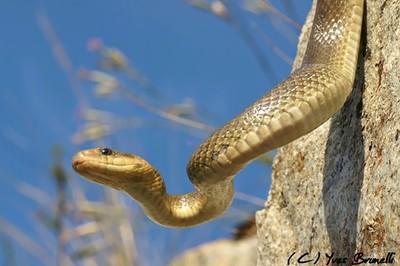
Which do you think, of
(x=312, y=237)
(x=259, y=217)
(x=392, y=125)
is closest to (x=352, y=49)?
(x=392, y=125)

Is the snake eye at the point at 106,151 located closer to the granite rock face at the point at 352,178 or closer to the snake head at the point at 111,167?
the snake head at the point at 111,167

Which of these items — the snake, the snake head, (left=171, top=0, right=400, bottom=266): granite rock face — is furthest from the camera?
the snake head

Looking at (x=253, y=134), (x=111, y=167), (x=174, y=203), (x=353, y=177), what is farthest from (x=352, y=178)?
(x=111, y=167)

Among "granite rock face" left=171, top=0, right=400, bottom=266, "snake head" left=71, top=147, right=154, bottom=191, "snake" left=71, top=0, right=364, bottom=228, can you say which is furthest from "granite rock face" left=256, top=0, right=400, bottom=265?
"snake head" left=71, top=147, right=154, bottom=191

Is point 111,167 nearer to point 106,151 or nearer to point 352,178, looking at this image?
point 106,151

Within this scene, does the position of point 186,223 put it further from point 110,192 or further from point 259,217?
point 110,192

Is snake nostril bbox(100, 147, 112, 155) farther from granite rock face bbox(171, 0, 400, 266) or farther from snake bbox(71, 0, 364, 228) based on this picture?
granite rock face bbox(171, 0, 400, 266)

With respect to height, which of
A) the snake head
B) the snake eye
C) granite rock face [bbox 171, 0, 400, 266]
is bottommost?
granite rock face [bbox 171, 0, 400, 266]
